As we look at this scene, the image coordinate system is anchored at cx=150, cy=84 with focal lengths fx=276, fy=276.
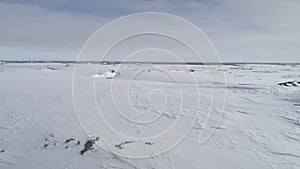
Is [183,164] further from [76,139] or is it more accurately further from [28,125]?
[28,125]

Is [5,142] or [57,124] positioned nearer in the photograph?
[5,142]

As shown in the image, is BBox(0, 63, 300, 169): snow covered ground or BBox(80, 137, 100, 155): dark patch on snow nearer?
BBox(0, 63, 300, 169): snow covered ground

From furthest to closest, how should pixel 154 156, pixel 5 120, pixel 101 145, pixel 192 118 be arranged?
pixel 192 118
pixel 5 120
pixel 101 145
pixel 154 156

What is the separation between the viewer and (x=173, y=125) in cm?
1114

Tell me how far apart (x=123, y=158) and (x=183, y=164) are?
5.52ft

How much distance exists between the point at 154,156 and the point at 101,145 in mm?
1817

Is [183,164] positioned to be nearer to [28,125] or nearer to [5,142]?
[5,142]

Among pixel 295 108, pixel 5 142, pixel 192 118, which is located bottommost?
pixel 5 142

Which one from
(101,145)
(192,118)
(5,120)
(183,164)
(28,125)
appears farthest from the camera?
(192,118)

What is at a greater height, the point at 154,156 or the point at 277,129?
the point at 277,129

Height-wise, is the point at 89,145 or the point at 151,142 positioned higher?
the point at 151,142

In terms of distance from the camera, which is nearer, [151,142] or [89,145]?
[89,145]

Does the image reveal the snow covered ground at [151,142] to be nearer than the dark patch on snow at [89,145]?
Yes

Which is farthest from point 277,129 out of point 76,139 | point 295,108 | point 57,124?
point 57,124
